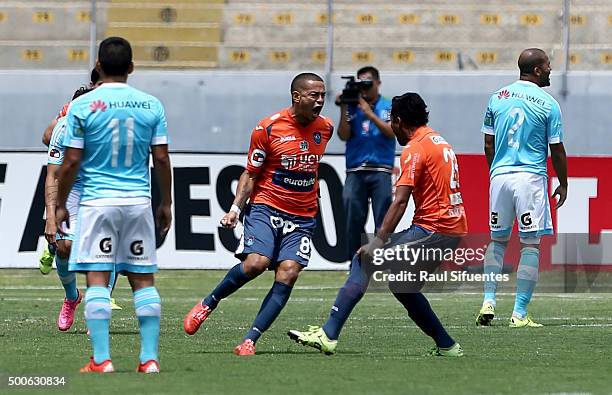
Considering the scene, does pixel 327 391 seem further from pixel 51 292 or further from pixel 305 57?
pixel 305 57

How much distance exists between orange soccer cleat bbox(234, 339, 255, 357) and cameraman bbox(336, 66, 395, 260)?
22.6ft

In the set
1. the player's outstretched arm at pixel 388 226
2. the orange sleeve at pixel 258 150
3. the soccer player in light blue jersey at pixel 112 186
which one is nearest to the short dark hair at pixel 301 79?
the orange sleeve at pixel 258 150

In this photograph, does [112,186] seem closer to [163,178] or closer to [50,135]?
[163,178]

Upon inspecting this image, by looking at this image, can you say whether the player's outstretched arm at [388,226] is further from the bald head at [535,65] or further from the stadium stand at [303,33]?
the stadium stand at [303,33]

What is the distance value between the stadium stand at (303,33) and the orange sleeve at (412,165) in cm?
1192

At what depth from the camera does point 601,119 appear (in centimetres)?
1889

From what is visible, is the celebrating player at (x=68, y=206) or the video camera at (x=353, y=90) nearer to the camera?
the celebrating player at (x=68, y=206)

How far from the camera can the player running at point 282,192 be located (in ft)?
31.3

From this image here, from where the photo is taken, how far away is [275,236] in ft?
31.7

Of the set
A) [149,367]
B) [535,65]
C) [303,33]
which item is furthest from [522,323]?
[303,33]

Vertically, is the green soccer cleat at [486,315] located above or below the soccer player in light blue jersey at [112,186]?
below

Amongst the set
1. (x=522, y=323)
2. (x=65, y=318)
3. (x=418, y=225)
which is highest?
(x=418, y=225)

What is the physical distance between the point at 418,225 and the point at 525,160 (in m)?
2.66

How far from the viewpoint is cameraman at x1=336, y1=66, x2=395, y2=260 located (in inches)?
628
